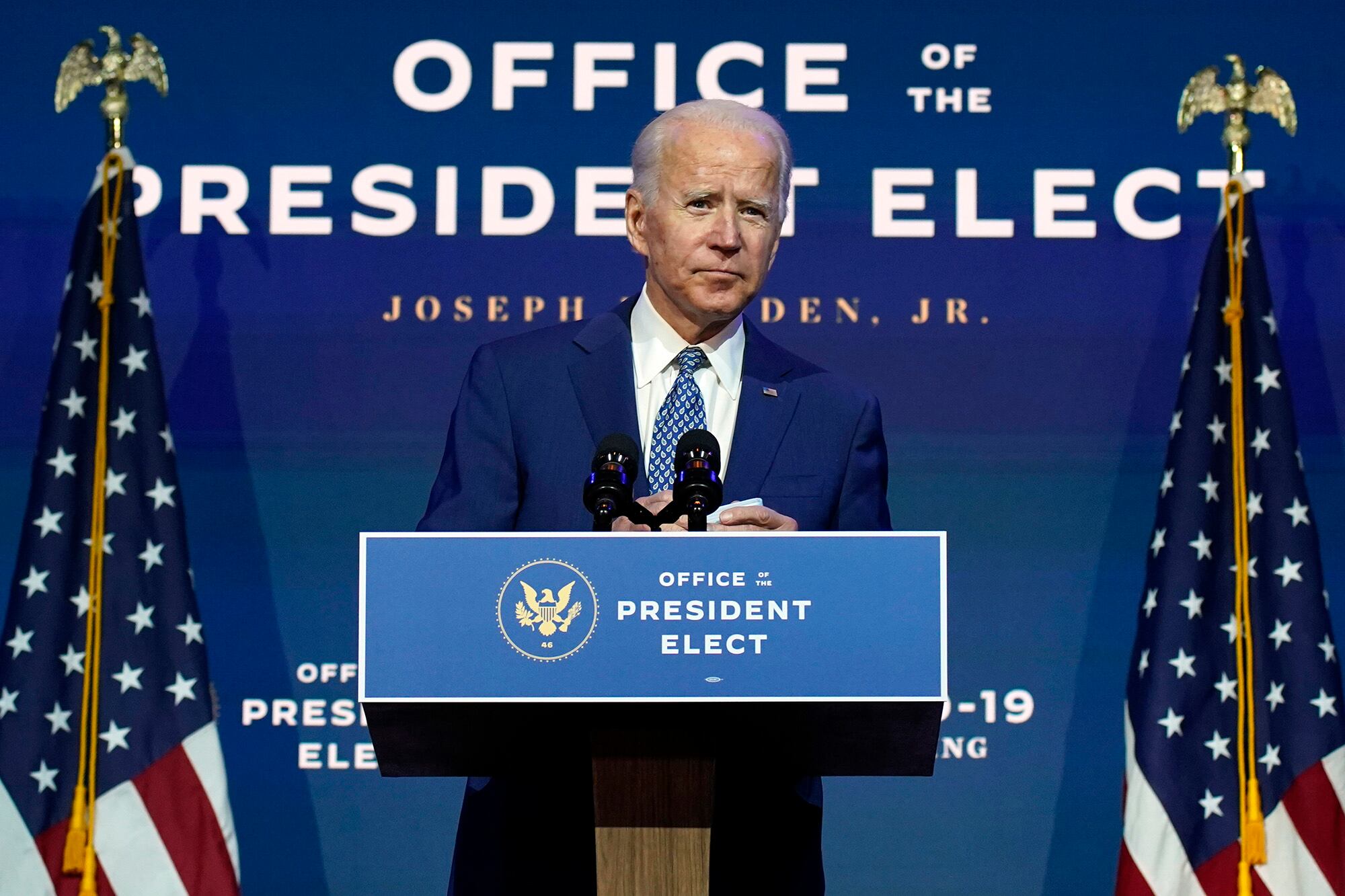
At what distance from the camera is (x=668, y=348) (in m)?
2.88

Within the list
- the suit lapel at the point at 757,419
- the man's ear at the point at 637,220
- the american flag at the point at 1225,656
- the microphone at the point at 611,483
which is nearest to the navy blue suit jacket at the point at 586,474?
the suit lapel at the point at 757,419

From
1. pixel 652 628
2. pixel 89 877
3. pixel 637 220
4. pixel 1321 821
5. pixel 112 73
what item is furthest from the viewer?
pixel 112 73

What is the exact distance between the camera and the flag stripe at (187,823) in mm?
3973

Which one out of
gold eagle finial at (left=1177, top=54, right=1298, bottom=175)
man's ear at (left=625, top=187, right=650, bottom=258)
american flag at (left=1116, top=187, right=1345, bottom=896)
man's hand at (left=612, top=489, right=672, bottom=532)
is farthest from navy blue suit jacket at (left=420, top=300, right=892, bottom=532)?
gold eagle finial at (left=1177, top=54, right=1298, bottom=175)

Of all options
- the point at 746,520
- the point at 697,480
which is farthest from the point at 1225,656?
the point at 697,480

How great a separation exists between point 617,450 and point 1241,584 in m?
2.35

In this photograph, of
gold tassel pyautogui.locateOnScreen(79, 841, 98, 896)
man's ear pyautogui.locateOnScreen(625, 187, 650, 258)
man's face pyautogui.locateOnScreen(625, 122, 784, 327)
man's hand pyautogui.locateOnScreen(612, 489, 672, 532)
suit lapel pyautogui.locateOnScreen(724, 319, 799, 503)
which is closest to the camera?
man's hand pyautogui.locateOnScreen(612, 489, 672, 532)

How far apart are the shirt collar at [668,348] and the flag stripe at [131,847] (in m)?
1.81

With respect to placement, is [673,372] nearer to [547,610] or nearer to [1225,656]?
[547,610]

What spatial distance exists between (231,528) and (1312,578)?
99.4 inches

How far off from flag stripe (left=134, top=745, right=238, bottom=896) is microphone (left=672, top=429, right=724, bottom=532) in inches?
89.8

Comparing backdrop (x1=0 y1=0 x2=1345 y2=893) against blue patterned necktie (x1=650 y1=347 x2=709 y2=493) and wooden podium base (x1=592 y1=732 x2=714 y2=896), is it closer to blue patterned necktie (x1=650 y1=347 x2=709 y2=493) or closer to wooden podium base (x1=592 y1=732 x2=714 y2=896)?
blue patterned necktie (x1=650 y1=347 x2=709 y2=493)

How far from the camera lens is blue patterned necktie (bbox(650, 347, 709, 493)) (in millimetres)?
2703

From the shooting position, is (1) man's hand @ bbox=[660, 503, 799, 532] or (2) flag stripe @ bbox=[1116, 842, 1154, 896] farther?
(2) flag stripe @ bbox=[1116, 842, 1154, 896]
